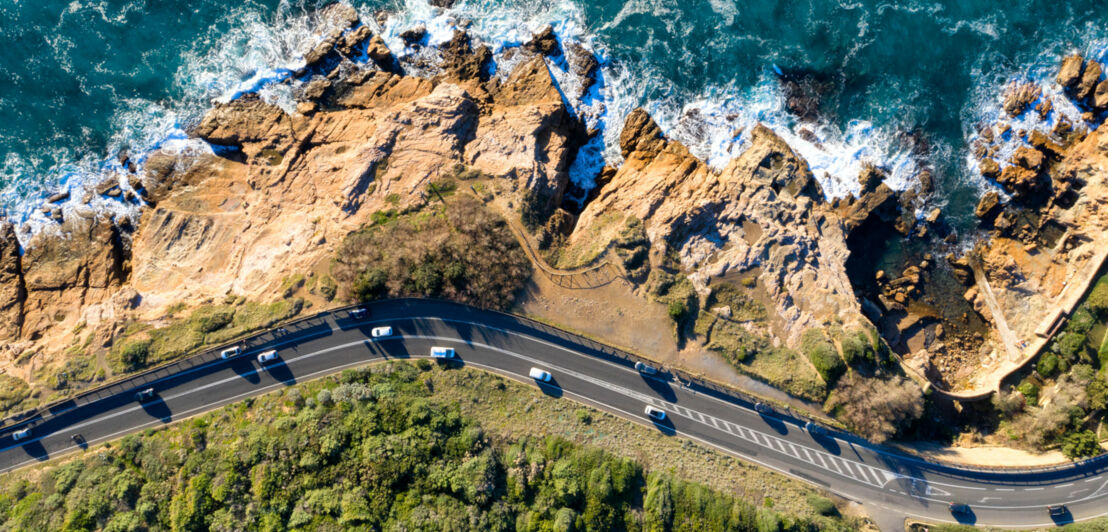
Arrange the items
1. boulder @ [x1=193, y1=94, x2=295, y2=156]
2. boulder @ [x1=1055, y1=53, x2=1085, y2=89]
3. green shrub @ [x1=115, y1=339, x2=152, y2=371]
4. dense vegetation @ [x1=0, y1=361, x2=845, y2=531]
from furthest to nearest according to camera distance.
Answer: boulder @ [x1=193, y1=94, x2=295, y2=156] < boulder @ [x1=1055, y1=53, x2=1085, y2=89] < green shrub @ [x1=115, y1=339, x2=152, y2=371] < dense vegetation @ [x1=0, y1=361, x2=845, y2=531]

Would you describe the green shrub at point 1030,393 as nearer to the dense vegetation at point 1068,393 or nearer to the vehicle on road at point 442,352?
the dense vegetation at point 1068,393

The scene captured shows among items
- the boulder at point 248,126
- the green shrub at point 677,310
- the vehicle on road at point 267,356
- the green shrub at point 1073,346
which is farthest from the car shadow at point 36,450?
the green shrub at point 1073,346

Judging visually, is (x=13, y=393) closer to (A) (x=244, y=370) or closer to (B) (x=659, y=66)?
(A) (x=244, y=370)

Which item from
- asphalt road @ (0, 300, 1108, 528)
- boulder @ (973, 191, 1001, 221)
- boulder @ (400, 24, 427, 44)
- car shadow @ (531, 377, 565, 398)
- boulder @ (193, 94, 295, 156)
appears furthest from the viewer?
boulder @ (400, 24, 427, 44)

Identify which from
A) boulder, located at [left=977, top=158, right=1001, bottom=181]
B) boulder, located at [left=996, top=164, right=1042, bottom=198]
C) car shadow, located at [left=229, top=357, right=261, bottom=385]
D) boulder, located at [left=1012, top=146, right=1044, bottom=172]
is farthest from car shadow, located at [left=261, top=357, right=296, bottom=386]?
boulder, located at [left=1012, top=146, right=1044, bottom=172]

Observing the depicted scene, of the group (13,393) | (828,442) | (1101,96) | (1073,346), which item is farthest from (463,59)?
(1073,346)

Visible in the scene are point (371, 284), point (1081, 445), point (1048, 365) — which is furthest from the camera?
point (1048, 365)

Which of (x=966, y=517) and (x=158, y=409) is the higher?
(x=158, y=409)

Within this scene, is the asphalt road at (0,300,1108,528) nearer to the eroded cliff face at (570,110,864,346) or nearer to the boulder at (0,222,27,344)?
the boulder at (0,222,27,344)
